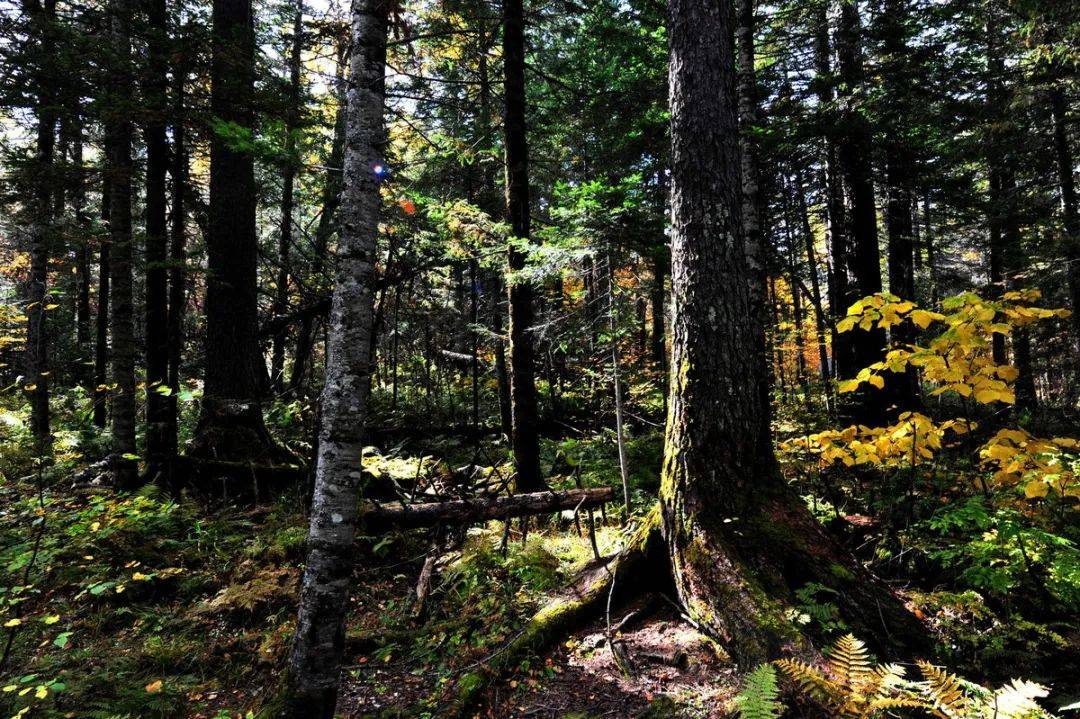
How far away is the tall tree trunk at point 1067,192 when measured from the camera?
35.3 ft

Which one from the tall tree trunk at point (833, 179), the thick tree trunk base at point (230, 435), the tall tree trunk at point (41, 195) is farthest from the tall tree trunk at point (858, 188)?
the tall tree trunk at point (41, 195)

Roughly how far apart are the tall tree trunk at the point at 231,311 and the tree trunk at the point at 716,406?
26.2ft

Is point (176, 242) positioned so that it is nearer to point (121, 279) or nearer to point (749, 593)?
point (121, 279)

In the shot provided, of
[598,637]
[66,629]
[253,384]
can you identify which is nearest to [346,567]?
[598,637]

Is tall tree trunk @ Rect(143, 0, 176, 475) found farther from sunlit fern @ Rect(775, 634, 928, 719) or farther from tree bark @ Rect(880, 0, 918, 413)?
tree bark @ Rect(880, 0, 918, 413)

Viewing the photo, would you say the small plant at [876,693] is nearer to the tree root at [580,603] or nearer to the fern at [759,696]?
the fern at [759,696]

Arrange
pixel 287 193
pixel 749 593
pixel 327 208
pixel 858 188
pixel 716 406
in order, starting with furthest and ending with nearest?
pixel 287 193 < pixel 327 208 < pixel 858 188 < pixel 716 406 < pixel 749 593

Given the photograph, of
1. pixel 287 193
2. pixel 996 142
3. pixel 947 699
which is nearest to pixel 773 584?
pixel 947 699

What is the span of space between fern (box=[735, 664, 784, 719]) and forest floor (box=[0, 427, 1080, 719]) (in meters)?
0.70

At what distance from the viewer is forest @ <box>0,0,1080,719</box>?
12.0 ft

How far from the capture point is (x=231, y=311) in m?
9.18

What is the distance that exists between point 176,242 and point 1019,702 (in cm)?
1268

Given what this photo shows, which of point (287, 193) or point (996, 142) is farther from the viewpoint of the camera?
point (287, 193)

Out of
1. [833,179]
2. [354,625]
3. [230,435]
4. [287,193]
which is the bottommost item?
[354,625]
